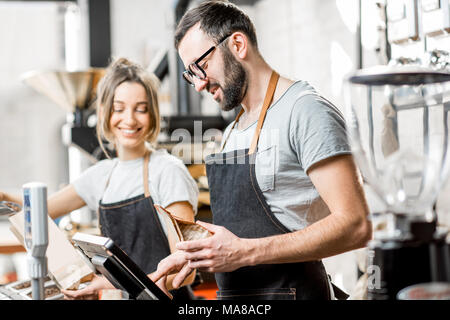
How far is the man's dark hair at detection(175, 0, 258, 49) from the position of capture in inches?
54.2

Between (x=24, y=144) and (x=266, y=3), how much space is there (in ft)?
5.30

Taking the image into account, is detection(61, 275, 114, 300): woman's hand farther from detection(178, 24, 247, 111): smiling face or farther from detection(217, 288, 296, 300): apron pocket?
detection(178, 24, 247, 111): smiling face

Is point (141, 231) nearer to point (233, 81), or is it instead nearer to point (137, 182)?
point (137, 182)

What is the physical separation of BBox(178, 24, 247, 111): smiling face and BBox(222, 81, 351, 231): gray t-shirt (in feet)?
0.35

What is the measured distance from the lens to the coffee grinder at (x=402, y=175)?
2.61 feet

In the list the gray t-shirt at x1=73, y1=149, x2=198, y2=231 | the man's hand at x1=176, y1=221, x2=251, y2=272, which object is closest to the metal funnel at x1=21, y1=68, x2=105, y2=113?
the gray t-shirt at x1=73, y1=149, x2=198, y2=231

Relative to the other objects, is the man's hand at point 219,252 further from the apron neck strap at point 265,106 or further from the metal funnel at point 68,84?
the metal funnel at point 68,84

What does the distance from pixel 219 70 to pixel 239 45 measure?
8cm

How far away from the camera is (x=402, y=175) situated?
84 centimetres

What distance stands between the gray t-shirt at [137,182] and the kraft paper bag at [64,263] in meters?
0.29

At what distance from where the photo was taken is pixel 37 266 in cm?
104

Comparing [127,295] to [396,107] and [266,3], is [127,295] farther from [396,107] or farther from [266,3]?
[266,3]

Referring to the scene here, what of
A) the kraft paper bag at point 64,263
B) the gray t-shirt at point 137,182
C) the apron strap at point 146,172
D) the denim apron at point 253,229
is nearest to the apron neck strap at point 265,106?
the denim apron at point 253,229

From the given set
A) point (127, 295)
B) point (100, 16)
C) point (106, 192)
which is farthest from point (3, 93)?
point (127, 295)
